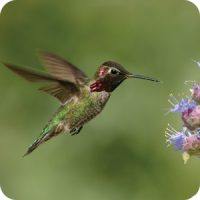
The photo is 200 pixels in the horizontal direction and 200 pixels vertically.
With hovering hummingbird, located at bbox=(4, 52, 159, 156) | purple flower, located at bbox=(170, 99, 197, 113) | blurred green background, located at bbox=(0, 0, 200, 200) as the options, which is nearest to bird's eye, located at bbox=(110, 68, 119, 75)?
hovering hummingbird, located at bbox=(4, 52, 159, 156)

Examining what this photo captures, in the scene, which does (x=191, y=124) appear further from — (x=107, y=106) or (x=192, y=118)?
(x=107, y=106)

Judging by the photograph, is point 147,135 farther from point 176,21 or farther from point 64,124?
point 64,124

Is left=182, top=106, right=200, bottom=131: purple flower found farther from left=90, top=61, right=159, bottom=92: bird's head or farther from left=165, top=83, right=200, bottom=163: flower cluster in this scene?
left=90, top=61, right=159, bottom=92: bird's head

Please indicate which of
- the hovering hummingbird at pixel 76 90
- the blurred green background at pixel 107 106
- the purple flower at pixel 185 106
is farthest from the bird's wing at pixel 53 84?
the blurred green background at pixel 107 106

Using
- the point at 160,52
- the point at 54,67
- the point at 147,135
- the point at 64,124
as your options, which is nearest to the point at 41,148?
the point at 147,135

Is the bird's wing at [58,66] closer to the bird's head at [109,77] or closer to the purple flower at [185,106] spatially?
the bird's head at [109,77]

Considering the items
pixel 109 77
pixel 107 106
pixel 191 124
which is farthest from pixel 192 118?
pixel 107 106
